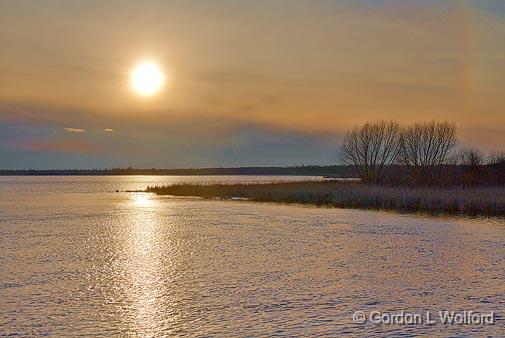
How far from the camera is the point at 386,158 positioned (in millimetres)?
53125

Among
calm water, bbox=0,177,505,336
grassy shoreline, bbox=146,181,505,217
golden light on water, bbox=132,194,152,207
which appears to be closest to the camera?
calm water, bbox=0,177,505,336

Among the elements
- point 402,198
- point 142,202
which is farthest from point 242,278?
point 142,202

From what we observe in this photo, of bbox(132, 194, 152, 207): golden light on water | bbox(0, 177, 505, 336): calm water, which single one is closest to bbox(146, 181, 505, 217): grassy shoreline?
bbox(132, 194, 152, 207): golden light on water

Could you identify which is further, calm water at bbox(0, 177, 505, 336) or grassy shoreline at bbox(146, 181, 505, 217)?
grassy shoreline at bbox(146, 181, 505, 217)

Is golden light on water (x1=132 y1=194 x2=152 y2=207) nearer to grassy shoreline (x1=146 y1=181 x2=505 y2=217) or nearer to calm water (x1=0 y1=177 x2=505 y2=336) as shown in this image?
grassy shoreline (x1=146 y1=181 x2=505 y2=217)

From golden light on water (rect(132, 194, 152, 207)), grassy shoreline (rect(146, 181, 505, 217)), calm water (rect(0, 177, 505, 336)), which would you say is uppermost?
grassy shoreline (rect(146, 181, 505, 217))

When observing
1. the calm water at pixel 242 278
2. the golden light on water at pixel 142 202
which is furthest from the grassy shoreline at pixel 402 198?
the calm water at pixel 242 278

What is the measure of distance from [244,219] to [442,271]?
11450 mm

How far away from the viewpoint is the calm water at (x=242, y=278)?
7422mm

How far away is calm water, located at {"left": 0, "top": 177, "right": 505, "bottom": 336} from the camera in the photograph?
24.3 ft

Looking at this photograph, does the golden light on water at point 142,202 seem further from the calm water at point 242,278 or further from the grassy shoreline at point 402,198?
the calm water at point 242,278

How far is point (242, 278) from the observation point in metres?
10.3

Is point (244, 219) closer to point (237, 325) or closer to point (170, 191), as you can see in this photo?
point (237, 325)

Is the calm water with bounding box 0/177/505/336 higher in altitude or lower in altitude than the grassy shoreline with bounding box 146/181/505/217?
lower
